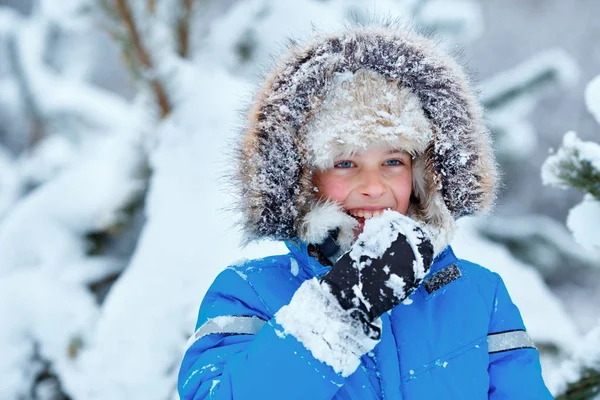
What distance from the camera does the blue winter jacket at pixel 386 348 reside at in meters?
1.32

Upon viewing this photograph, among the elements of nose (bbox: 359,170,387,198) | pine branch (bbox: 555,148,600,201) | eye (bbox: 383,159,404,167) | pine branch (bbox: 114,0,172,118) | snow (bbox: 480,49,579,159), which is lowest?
nose (bbox: 359,170,387,198)

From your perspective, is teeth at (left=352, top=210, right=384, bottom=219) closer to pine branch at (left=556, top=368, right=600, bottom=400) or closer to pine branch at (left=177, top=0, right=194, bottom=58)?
pine branch at (left=556, top=368, right=600, bottom=400)

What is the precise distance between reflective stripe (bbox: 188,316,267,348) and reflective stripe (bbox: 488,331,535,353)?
1.99ft

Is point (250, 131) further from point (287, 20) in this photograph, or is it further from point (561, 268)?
point (561, 268)

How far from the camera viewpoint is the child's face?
156 centimetres

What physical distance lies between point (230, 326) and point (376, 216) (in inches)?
18.1

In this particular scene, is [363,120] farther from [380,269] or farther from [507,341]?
[507,341]

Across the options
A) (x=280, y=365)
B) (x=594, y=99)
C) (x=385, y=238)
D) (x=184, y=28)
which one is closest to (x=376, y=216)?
(x=385, y=238)

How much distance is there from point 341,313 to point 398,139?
502mm

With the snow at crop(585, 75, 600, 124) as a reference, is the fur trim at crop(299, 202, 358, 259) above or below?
below

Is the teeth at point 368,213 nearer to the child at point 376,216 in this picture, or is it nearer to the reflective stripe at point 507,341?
the child at point 376,216

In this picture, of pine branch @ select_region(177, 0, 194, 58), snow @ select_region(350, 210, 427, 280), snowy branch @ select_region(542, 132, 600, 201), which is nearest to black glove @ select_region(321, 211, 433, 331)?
snow @ select_region(350, 210, 427, 280)

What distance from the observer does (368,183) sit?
1555 millimetres

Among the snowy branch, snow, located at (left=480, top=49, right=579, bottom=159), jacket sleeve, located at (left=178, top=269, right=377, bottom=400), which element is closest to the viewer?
jacket sleeve, located at (left=178, top=269, right=377, bottom=400)
